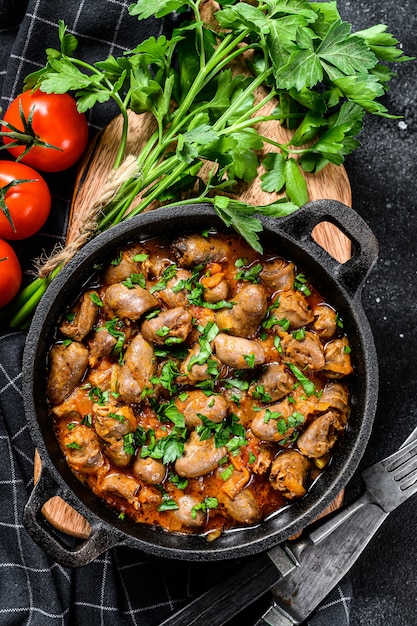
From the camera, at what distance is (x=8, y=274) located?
11.8ft

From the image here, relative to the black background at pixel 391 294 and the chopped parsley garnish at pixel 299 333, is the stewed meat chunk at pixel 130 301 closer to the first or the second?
the chopped parsley garnish at pixel 299 333

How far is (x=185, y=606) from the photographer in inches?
140

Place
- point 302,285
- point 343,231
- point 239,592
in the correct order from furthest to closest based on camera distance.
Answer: point 239,592, point 302,285, point 343,231

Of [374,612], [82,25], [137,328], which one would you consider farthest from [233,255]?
[374,612]

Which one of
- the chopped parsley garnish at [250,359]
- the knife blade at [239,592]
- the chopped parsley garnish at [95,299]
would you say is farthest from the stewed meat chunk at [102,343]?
the knife blade at [239,592]

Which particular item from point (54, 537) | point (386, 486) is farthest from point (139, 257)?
point (386, 486)

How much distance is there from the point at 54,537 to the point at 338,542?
1331 millimetres

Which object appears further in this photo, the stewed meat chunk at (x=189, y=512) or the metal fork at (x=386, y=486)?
the metal fork at (x=386, y=486)

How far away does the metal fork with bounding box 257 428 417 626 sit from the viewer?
3545mm

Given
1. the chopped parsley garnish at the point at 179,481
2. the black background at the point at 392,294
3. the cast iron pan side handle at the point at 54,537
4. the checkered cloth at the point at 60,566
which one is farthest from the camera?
the black background at the point at 392,294

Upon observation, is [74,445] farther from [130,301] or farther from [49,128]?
[49,128]

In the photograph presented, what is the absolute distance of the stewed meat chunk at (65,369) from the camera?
325 cm

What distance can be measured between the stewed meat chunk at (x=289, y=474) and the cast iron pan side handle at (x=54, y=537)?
0.70 m

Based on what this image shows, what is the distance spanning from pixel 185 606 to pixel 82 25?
2.85 m
